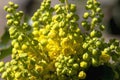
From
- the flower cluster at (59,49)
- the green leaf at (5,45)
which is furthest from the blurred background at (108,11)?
the flower cluster at (59,49)

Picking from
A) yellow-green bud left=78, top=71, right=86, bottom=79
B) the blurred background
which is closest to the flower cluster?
yellow-green bud left=78, top=71, right=86, bottom=79

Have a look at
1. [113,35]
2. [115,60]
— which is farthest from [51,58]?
[113,35]

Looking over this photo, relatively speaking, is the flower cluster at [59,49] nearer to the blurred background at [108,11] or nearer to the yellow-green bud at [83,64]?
the yellow-green bud at [83,64]

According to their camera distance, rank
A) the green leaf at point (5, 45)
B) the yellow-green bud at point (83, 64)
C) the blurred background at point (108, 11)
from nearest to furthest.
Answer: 1. the yellow-green bud at point (83, 64)
2. the green leaf at point (5, 45)
3. the blurred background at point (108, 11)

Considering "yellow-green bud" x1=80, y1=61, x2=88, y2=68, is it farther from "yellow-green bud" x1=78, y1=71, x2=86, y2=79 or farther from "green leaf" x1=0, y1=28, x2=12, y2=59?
"green leaf" x1=0, y1=28, x2=12, y2=59

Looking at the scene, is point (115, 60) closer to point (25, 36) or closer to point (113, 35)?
point (25, 36)

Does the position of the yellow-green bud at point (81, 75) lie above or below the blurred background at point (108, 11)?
above

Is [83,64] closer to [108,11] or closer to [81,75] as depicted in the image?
[81,75]

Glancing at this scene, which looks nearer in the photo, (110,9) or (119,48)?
(119,48)
